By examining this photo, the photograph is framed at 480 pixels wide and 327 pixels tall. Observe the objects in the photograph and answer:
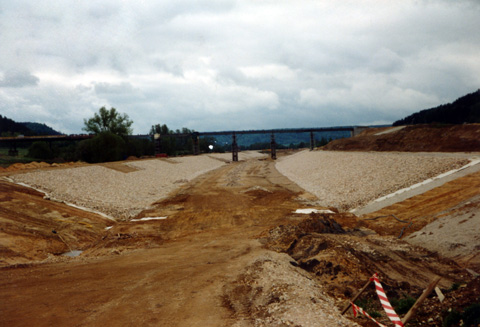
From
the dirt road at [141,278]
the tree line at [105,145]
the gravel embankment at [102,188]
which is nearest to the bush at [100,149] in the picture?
the tree line at [105,145]

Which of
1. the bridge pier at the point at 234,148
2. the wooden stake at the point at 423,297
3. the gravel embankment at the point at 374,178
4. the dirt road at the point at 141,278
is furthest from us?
the bridge pier at the point at 234,148

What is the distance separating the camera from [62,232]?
762 inches

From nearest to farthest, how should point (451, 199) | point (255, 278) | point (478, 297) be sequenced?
point (478, 297), point (255, 278), point (451, 199)

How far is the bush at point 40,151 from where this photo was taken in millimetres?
75762

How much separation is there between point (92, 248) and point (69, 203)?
376 inches

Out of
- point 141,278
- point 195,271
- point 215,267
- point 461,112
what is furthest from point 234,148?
point 141,278

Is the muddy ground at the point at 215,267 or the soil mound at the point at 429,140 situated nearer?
the muddy ground at the point at 215,267

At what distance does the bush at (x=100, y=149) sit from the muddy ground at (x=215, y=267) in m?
54.3

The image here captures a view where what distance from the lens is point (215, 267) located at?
41.2ft

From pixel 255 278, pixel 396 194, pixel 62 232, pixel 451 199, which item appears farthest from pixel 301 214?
pixel 62 232

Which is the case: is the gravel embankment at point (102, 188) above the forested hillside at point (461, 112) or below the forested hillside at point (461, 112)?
below

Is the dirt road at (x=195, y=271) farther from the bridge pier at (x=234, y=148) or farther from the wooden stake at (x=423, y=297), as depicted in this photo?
the bridge pier at (x=234, y=148)

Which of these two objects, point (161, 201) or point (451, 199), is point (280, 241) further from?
point (161, 201)

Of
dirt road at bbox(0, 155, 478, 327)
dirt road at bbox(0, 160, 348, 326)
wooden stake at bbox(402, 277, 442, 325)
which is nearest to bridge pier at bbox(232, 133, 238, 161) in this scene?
dirt road at bbox(0, 160, 348, 326)
